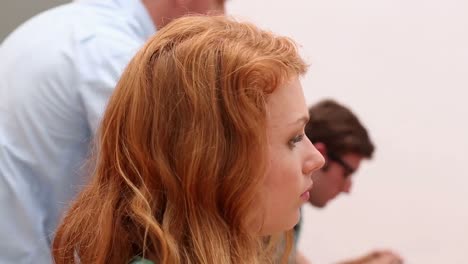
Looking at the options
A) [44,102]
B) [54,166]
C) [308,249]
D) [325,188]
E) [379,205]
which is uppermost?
[44,102]

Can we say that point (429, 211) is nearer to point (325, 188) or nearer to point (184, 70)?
point (325, 188)

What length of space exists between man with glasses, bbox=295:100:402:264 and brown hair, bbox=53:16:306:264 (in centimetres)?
142

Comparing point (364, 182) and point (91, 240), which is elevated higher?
point (91, 240)

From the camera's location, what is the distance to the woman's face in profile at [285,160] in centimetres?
104

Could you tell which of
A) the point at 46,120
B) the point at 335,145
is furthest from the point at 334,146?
the point at 46,120

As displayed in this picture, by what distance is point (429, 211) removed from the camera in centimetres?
285

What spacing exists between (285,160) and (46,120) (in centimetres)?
64

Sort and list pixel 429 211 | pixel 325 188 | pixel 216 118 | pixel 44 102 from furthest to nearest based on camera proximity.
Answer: pixel 429 211 → pixel 325 188 → pixel 44 102 → pixel 216 118

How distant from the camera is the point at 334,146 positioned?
247cm

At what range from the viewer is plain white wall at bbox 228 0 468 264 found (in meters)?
2.80

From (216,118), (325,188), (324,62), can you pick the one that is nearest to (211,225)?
(216,118)

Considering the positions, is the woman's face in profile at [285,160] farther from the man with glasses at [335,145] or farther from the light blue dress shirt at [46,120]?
the man with glasses at [335,145]

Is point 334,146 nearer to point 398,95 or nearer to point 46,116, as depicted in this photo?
point 398,95

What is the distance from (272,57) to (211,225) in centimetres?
21
